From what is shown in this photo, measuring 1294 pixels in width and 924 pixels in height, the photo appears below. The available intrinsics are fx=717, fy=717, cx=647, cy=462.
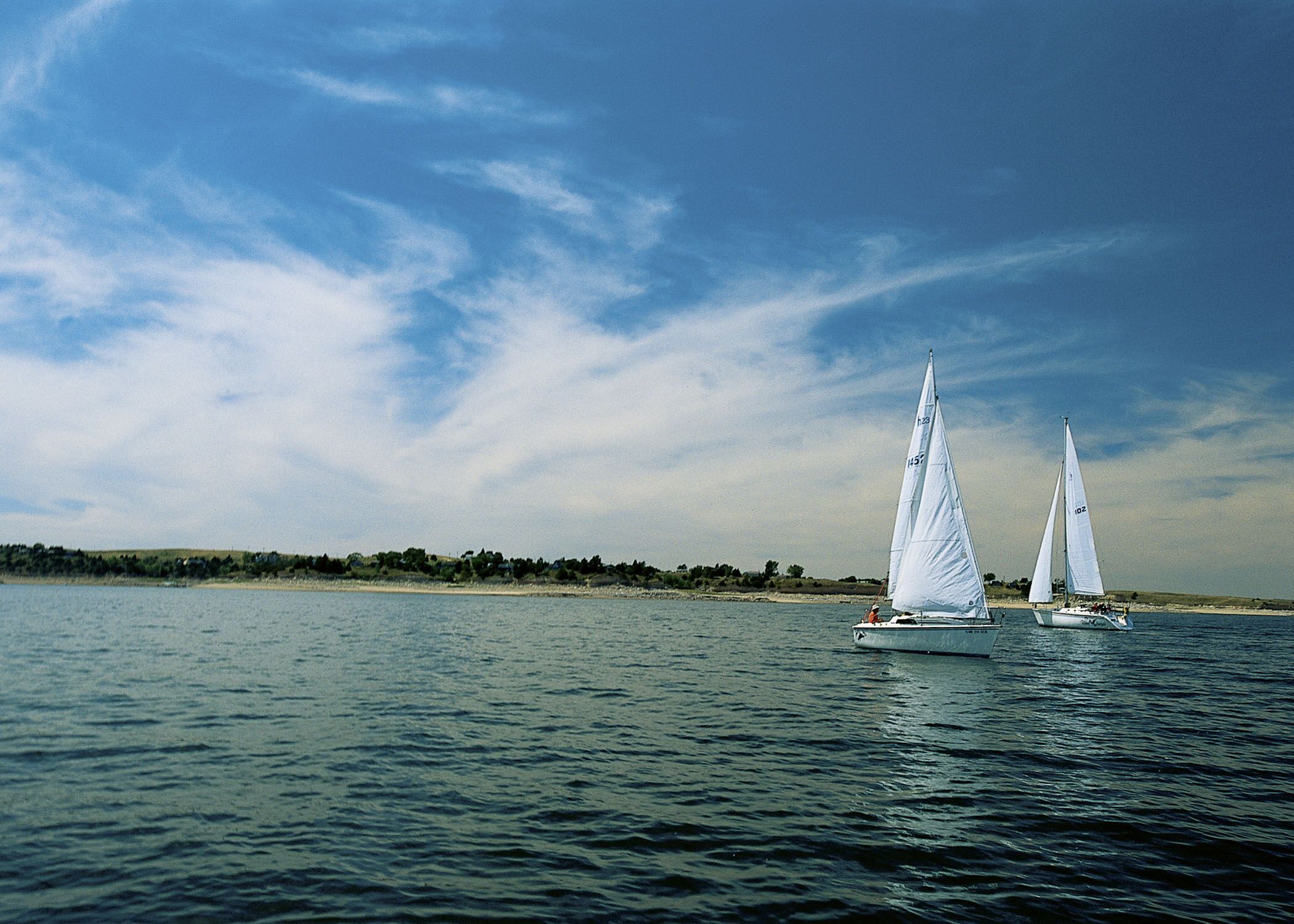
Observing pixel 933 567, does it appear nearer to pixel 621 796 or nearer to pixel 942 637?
pixel 942 637

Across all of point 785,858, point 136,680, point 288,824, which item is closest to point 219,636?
point 136,680

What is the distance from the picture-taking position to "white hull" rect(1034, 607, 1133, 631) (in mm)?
101375

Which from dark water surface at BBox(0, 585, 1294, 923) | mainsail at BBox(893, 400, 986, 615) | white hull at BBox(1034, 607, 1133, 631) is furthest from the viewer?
white hull at BBox(1034, 607, 1133, 631)

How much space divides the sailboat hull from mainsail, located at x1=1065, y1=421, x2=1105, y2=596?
62.9 metres

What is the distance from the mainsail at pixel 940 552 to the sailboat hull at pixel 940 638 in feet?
3.84

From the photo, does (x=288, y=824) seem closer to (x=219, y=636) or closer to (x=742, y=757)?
(x=742, y=757)

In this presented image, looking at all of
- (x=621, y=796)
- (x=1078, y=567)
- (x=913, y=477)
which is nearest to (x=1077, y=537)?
(x=1078, y=567)

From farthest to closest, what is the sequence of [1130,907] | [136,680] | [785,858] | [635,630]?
1. [635,630]
2. [136,680]
3. [785,858]
4. [1130,907]

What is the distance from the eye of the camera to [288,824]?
14.5 m

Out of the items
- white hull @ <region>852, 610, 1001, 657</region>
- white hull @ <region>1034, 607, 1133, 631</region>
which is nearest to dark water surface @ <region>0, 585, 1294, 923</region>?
white hull @ <region>852, 610, 1001, 657</region>

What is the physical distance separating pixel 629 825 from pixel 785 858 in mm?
3361

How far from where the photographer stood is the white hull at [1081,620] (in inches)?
3991

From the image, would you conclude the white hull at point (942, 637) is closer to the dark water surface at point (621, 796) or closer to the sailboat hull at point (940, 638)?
the sailboat hull at point (940, 638)

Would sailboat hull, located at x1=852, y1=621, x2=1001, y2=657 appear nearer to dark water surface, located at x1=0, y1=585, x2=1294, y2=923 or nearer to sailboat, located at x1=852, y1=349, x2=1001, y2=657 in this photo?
sailboat, located at x1=852, y1=349, x2=1001, y2=657
